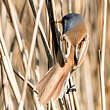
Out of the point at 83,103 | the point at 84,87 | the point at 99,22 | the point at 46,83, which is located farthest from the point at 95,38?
the point at 46,83

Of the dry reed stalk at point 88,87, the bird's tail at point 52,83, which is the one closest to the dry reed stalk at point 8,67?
the bird's tail at point 52,83

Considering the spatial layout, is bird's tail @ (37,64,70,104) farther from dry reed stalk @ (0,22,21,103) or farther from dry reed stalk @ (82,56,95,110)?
dry reed stalk @ (82,56,95,110)

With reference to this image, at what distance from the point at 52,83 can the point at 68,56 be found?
249 millimetres

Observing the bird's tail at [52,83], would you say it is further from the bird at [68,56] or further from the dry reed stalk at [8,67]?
the dry reed stalk at [8,67]

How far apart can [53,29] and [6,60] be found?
0.36 meters

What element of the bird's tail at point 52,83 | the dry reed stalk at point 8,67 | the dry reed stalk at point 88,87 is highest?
the dry reed stalk at point 8,67

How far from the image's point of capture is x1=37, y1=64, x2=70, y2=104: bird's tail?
4.60 feet

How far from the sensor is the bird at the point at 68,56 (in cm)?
147

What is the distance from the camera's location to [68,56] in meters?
1.66

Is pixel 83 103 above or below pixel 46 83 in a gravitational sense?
below

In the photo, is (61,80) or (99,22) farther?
(99,22)

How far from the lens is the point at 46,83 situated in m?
1.47

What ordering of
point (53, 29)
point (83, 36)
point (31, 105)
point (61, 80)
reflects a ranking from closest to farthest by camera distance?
point (53, 29), point (61, 80), point (83, 36), point (31, 105)

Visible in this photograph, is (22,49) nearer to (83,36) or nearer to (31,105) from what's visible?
(83,36)
